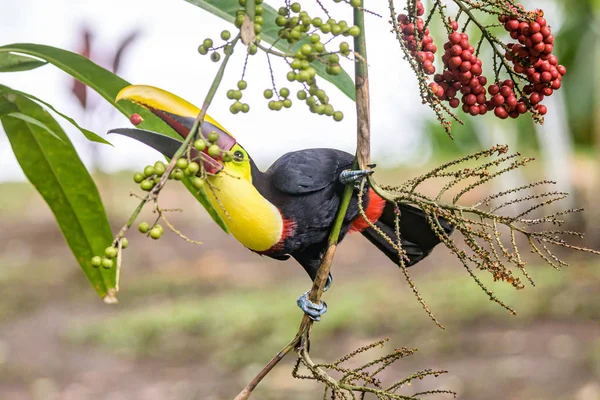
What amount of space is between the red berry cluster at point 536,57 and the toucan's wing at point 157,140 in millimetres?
363

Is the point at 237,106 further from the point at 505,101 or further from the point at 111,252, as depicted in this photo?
the point at 505,101

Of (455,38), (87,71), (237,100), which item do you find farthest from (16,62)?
(455,38)

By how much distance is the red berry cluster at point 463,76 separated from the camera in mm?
714

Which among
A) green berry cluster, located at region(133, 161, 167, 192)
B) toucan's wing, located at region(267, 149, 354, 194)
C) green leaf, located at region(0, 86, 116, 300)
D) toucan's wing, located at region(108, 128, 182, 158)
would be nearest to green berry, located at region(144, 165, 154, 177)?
green berry cluster, located at region(133, 161, 167, 192)

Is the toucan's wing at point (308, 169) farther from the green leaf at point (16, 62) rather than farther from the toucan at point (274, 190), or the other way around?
the green leaf at point (16, 62)

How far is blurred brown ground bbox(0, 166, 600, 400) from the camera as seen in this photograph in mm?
3039

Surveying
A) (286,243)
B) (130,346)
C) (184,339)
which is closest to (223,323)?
(184,339)

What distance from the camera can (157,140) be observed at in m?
0.67

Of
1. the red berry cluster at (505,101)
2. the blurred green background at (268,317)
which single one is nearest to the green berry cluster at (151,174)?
the red berry cluster at (505,101)

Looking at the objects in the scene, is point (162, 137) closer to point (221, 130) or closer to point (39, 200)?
point (221, 130)

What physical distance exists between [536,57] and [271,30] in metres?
0.29

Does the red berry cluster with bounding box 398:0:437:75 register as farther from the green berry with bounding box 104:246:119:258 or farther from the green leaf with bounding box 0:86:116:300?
the green leaf with bounding box 0:86:116:300

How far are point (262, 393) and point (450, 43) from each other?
2.48m

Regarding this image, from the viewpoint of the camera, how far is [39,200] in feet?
19.2
